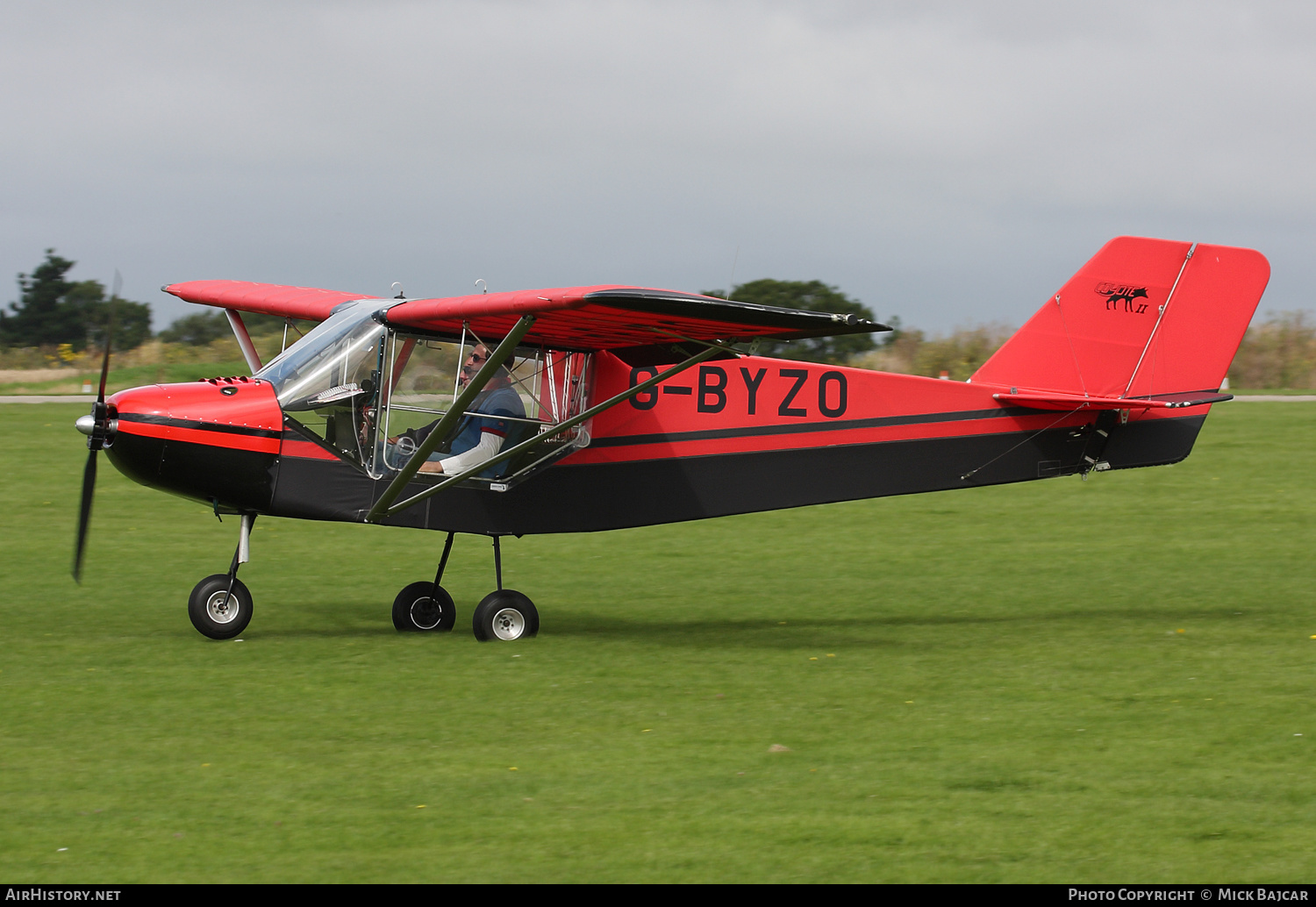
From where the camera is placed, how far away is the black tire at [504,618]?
10102 millimetres

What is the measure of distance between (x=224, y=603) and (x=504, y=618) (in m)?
2.12

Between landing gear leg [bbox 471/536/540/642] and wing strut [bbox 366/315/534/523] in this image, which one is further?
landing gear leg [bbox 471/536/540/642]

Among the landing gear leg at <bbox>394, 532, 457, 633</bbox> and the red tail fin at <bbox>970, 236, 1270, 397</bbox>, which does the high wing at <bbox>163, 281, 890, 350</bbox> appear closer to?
the landing gear leg at <bbox>394, 532, 457, 633</bbox>

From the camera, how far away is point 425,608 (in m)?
10.7

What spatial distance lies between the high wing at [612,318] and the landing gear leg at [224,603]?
6.89 feet

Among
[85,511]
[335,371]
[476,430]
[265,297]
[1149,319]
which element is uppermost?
[1149,319]

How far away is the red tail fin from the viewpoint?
11453 millimetres

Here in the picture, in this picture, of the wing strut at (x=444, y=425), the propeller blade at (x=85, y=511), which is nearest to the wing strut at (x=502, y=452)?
the wing strut at (x=444, y=425)

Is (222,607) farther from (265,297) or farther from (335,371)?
→ (265,297)

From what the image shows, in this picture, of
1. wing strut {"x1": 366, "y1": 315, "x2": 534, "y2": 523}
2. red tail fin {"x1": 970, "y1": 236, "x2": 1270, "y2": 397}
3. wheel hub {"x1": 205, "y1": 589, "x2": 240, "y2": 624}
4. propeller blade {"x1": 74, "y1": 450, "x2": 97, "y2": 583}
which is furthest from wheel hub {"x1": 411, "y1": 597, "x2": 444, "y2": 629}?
red tail fin {"x1": 970, "y1": 236, "x2": 1270, "y2": 397}

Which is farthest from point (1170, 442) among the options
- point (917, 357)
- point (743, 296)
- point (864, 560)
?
point (743, 296)

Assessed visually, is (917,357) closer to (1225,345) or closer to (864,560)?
(864,560)

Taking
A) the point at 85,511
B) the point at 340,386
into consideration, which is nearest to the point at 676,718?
the point at 340,386
